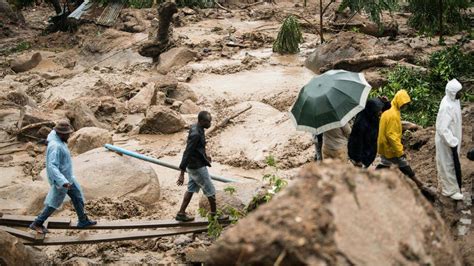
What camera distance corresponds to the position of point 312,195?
8.93 ft

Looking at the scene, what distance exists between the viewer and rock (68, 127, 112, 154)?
1023cm

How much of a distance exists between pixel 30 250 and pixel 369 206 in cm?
476

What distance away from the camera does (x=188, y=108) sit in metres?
12.6

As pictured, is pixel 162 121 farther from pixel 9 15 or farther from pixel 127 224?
pixel 9 15

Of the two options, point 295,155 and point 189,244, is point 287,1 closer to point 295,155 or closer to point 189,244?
point 295,155

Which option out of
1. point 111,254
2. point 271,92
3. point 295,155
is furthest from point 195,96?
point 111,254

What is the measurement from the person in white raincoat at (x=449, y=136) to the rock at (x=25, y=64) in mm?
14650

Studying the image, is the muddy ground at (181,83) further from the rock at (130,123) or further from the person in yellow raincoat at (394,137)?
the person in yellow raincoat at (394,137)

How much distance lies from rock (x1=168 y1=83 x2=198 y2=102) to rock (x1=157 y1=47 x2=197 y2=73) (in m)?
2.48

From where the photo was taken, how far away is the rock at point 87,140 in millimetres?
10234

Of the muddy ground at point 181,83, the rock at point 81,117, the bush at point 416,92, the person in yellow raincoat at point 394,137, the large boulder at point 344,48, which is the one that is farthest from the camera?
the large boulder at point 344,48

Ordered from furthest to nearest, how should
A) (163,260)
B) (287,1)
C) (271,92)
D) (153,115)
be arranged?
(287,1) < (271,92) < (153,115) < (163,260)

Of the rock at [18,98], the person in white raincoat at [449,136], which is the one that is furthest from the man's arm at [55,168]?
the rock at [18,98]

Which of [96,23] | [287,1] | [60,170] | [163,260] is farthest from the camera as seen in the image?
[287,1]
